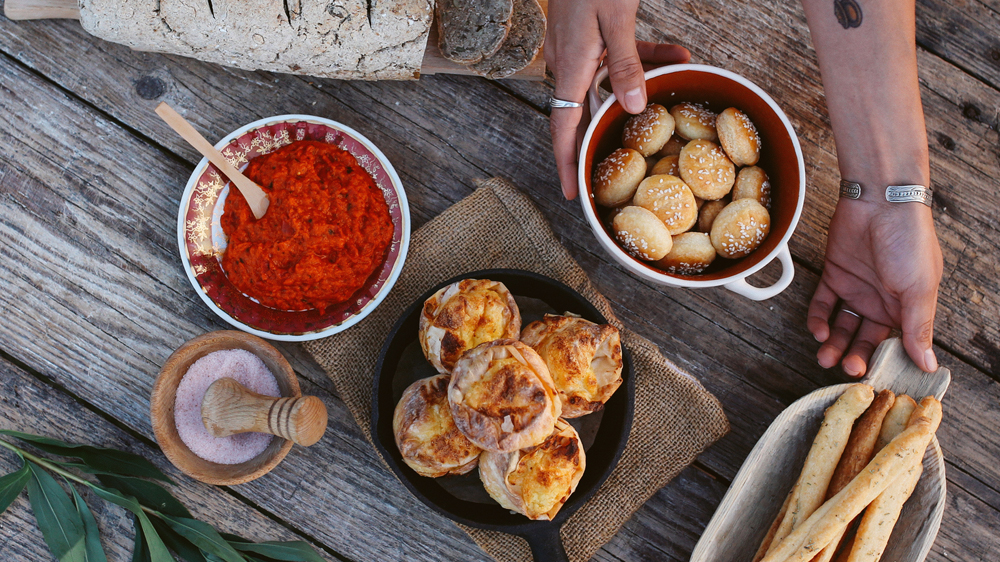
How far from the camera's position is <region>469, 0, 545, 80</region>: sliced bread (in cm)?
158

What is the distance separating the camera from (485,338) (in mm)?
1360

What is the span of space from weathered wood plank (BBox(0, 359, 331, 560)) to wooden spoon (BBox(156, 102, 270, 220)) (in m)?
0.79

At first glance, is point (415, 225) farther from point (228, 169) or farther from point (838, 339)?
point (838, 339)

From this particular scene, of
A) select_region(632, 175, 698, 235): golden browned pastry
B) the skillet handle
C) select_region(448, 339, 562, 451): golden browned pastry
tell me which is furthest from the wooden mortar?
select_region(632, 175, 698, 235): golden browned pastry

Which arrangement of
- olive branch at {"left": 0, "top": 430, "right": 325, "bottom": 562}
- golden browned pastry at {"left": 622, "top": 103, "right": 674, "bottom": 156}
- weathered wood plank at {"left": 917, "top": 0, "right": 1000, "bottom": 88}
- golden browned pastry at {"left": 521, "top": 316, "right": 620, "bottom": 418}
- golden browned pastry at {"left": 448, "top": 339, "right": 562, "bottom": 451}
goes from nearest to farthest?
golden browned pastry at {"left": 448, "top": 339, "right": 562, "bottom": 451} < golden browned pastry at {"left": 521, "top": 316, "right": 620, "bottom": 418} < golden browned pastry at {"left": 622, "top": 103, "right": 674, "bottom": 156} < olive branch at {"left": 0, "top": 430, "right": 325, "bottom": 562} < weathered wood plank at {"left": 917, "top": 0, "right": 1000, "bottom": 88}

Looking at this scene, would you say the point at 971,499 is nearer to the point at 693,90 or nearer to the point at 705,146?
the point at 705,146

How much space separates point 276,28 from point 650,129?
966 millimetres

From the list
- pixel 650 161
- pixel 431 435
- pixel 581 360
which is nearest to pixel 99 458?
pixel 431 435

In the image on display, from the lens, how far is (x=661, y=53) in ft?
5.33

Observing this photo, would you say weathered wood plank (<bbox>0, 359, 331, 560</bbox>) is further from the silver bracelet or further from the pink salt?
the silver bracelet

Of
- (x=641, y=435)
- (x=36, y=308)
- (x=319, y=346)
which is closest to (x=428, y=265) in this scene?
(x=319, y=346)

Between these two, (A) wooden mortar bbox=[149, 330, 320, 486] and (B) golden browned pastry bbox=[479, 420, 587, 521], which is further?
(A) wooden mortar bbox=[149, 330, 320, 486]

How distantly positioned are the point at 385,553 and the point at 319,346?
639mm

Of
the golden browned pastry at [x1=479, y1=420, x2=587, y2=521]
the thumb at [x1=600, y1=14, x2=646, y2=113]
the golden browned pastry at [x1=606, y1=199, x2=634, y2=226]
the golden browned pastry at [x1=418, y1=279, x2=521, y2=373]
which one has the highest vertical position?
the thumb at [x1=600, y1=14, x2=646, y2=113]
